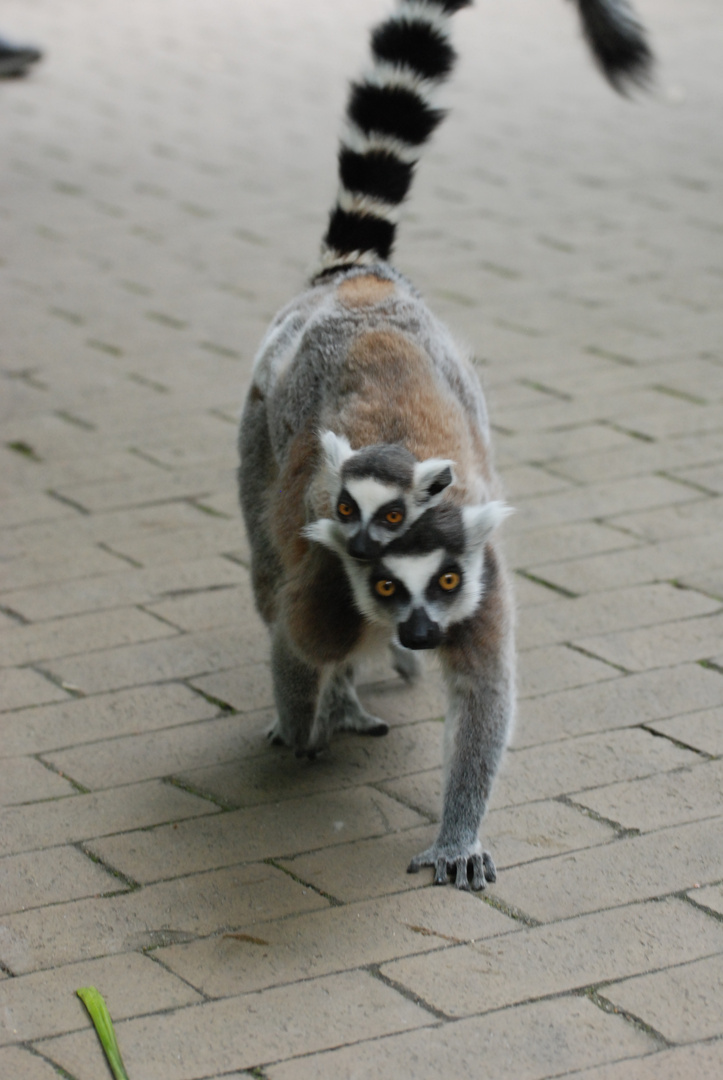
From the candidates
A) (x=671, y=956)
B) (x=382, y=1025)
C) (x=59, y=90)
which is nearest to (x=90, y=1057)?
(x=382, y=1025)

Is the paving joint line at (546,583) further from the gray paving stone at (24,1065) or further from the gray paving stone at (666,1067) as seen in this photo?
the gray paving stone at (24,1065)

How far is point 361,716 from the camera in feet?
11.5

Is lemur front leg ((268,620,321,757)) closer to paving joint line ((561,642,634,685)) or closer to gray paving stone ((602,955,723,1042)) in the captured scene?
paving joint line ((561,642,634,685))

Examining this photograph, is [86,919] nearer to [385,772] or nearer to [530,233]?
[385,772]

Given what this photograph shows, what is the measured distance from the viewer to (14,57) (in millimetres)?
11117

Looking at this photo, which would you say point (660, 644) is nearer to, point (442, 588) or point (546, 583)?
point (546, 583)

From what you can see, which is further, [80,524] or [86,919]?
[80,524]

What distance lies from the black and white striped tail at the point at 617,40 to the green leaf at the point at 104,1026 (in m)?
3.23

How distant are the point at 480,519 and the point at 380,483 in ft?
0.91

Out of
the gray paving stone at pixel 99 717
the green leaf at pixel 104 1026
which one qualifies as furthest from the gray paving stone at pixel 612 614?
the green leaf at pixel 104 1026

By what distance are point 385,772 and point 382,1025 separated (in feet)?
3.11

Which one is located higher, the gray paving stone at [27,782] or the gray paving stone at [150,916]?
the gray paving stone at [150,916]

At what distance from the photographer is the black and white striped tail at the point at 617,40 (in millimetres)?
4234

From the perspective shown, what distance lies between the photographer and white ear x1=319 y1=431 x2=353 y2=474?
9.01 feet
